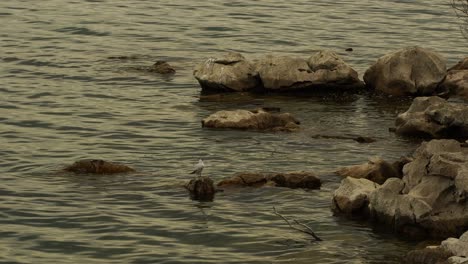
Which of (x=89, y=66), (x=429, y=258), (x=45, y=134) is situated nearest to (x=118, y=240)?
(x=429, y=258)

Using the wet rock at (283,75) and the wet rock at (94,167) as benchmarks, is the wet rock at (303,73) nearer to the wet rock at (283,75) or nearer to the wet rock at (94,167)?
the wet rock at (283,75)

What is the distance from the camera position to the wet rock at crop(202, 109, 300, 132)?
30.0m

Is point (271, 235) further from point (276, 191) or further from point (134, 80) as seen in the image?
point (134, 80)

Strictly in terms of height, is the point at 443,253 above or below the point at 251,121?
above

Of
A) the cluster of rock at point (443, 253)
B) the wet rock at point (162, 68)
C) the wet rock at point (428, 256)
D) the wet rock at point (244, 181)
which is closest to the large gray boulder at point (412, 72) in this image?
the wet rock at point (162, 68)

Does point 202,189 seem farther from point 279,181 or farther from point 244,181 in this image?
point 279,181

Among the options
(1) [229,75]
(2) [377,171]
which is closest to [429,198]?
(2) [377,171]

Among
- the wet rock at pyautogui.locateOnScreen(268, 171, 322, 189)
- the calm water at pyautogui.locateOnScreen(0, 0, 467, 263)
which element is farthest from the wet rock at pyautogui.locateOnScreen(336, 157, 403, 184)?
the wet rock at pyautogui.locateOnScreen(268, 171, 322, 189)

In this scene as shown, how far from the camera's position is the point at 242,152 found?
27891 mm

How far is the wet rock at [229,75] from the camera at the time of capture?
34375mm

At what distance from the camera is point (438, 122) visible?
2941 cm

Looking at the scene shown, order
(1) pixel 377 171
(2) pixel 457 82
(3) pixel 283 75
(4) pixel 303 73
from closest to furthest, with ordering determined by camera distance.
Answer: (1) pixel 377 171 < (3) pixel 283 75 < (4) pixel 303 73 < (2) pixel 457 82

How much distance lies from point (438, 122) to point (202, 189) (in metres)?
7.61

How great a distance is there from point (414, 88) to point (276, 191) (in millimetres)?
10499
